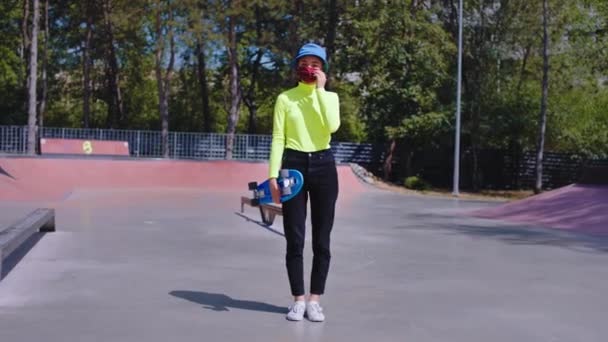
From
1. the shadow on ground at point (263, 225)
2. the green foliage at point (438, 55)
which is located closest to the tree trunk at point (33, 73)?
the green foliage at point (438, 55)

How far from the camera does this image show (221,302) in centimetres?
552

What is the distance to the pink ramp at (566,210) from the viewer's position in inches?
511

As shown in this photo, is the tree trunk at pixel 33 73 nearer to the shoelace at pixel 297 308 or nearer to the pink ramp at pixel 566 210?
the pink ramp at pixel 566 210

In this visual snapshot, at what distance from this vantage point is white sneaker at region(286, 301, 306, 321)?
4871 mm

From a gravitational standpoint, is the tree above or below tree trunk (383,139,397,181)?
above

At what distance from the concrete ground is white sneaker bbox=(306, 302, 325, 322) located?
0.27 ft

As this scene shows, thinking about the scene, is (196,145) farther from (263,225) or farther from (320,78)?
(320,78)

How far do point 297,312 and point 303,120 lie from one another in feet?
4.23

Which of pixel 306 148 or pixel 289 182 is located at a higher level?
pixel 306 148

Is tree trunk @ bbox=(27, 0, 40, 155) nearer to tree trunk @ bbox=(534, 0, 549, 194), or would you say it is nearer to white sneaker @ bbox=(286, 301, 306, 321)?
tree trunk @ bbox=(534, 0, 549, 194)

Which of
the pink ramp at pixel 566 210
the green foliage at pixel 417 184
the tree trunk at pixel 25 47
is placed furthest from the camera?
the tree trunk at pixel 25 47

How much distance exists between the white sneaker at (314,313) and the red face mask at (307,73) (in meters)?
1.51

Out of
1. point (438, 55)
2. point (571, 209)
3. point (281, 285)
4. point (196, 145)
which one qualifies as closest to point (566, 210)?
point (571, 209)

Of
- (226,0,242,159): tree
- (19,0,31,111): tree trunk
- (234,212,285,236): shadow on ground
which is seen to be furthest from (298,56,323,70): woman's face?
(19,0,31,111): tree trunk
